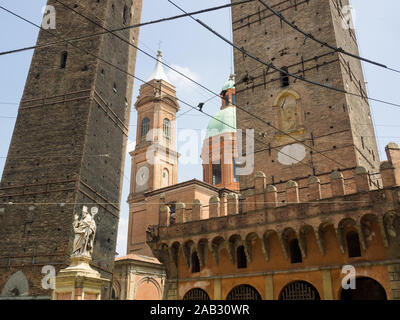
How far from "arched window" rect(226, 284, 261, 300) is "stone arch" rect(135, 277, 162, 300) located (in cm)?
1360

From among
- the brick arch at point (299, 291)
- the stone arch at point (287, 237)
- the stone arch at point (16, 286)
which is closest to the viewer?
the brick arch at point (299, 291)

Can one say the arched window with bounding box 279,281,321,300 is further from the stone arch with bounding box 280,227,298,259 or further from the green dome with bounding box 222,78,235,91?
the green dome with bounding box 222,78,235,91

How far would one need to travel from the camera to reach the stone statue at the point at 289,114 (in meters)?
18.7

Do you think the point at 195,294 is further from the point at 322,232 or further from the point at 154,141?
the point at 154,141

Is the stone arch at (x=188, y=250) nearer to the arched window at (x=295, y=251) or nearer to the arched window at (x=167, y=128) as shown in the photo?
the arched window at (x=295, y=251)

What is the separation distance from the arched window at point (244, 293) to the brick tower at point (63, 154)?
7.06 meters

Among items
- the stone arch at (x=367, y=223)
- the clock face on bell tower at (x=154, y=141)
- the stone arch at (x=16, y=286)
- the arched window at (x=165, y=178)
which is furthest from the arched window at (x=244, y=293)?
the arched window at (x=165, y=178)

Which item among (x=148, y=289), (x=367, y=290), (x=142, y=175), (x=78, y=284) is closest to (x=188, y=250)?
(x=78, y=284)

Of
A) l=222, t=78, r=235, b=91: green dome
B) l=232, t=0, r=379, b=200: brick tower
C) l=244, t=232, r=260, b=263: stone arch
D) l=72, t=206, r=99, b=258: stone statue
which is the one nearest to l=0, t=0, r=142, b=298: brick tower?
l=72, t=206, r=99, b=258: stone statue

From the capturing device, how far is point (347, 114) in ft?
56.7

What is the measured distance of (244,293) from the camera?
49.4ft

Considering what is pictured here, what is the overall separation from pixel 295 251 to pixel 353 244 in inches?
77.8
